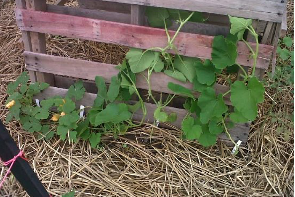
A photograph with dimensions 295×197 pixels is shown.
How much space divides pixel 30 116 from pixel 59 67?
0.34m

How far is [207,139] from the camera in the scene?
1834 millimetres

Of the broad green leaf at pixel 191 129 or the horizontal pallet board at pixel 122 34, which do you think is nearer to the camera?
→ the horizontal pallet board at pixel 122 34

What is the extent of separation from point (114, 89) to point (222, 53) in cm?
58

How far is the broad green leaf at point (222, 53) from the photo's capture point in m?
1.57

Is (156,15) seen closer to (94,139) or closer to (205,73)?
(205,73)

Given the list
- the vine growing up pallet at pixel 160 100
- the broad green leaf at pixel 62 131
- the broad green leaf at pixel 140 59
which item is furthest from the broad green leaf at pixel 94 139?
the broad green leaf at pixel 140 59

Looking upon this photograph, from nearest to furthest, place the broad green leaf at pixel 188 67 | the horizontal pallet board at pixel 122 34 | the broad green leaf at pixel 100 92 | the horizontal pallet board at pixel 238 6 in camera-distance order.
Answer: the horizontal pallet board at pixel 238 6 → the horizontal pallet board at pixel 122 34 → the broad green leaf at pixel 188 67 → the broad green leaf at pixel 100 92

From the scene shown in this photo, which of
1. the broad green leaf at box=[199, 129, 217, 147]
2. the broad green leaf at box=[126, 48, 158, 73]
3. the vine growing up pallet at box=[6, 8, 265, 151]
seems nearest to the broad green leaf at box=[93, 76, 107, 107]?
the vine growing up pallet at box=[6, 8, 265, 151]

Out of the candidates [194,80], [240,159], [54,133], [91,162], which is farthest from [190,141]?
[54,133]

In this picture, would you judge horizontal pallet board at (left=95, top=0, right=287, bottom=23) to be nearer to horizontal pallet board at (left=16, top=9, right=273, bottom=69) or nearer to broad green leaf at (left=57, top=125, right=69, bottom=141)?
horizontal pallet board at (left=16, top=9, right=273, bottom=69)

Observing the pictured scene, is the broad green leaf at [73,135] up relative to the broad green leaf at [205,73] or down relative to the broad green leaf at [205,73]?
down

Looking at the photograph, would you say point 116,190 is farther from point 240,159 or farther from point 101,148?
point 240,159

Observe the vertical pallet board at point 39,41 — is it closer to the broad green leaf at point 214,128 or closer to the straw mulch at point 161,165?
the straw mulch at point 161,165

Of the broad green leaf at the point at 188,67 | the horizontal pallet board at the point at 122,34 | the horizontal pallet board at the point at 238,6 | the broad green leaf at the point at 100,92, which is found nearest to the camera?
the horizontal pallet board at the point at 238,6
